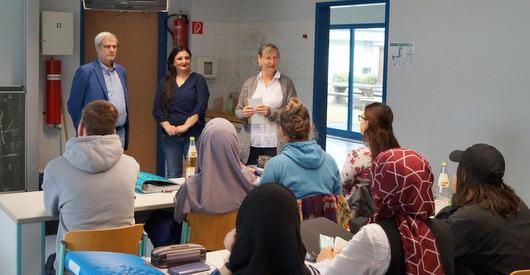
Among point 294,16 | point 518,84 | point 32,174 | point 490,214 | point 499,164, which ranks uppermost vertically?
point 294,16

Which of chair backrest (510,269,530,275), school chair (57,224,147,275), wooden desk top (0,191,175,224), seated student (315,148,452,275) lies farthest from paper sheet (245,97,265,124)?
chair backrest (510,269,530,275)

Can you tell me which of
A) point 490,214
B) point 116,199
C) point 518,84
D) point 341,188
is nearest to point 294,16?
point 518,84

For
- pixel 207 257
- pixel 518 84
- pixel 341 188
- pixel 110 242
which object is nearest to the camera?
pixel 207 257

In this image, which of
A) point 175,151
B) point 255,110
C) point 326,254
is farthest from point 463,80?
point 326,254

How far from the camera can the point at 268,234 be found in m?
1.80

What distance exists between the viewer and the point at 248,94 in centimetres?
578

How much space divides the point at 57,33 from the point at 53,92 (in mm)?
610

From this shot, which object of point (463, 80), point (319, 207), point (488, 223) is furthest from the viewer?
point (463, 80)

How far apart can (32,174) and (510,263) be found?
518 cm

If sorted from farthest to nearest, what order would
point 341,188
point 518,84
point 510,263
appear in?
point 518,84 → point 341,188 → point 510,263

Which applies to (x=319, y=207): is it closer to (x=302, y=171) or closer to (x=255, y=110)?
(x=302, y=171)

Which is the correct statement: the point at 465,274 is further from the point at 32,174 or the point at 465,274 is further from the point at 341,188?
the point at 32,174

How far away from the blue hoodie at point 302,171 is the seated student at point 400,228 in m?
1.14

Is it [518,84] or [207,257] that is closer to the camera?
[207,257]
